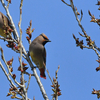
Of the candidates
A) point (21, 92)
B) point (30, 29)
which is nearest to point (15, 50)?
point (30, 29)

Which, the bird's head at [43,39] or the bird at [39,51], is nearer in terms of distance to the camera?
the bird at [39,51]

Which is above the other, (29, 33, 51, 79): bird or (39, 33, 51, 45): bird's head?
(39, 33, 51, 45): bird's head

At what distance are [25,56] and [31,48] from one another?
40.2 inches

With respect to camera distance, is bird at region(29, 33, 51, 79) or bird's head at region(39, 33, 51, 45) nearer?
bird at region(29, 33, 51, 79)

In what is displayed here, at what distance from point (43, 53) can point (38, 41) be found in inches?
11.6

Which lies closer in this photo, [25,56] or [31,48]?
[25,56]

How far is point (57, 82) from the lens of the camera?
2590 millimetres

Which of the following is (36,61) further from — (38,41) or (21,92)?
(21,92)

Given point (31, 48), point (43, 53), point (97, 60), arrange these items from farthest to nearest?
point (43, 53) → point (31, 48) → point (97, 60)

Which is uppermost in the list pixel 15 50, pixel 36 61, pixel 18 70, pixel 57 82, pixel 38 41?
pixel 38 41

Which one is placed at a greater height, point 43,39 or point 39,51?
point 43,39

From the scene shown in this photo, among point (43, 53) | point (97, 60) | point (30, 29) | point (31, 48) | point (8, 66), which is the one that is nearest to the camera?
point (8, 66)

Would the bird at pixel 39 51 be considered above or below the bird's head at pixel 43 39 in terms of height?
below

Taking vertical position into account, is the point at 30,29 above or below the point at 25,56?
above
